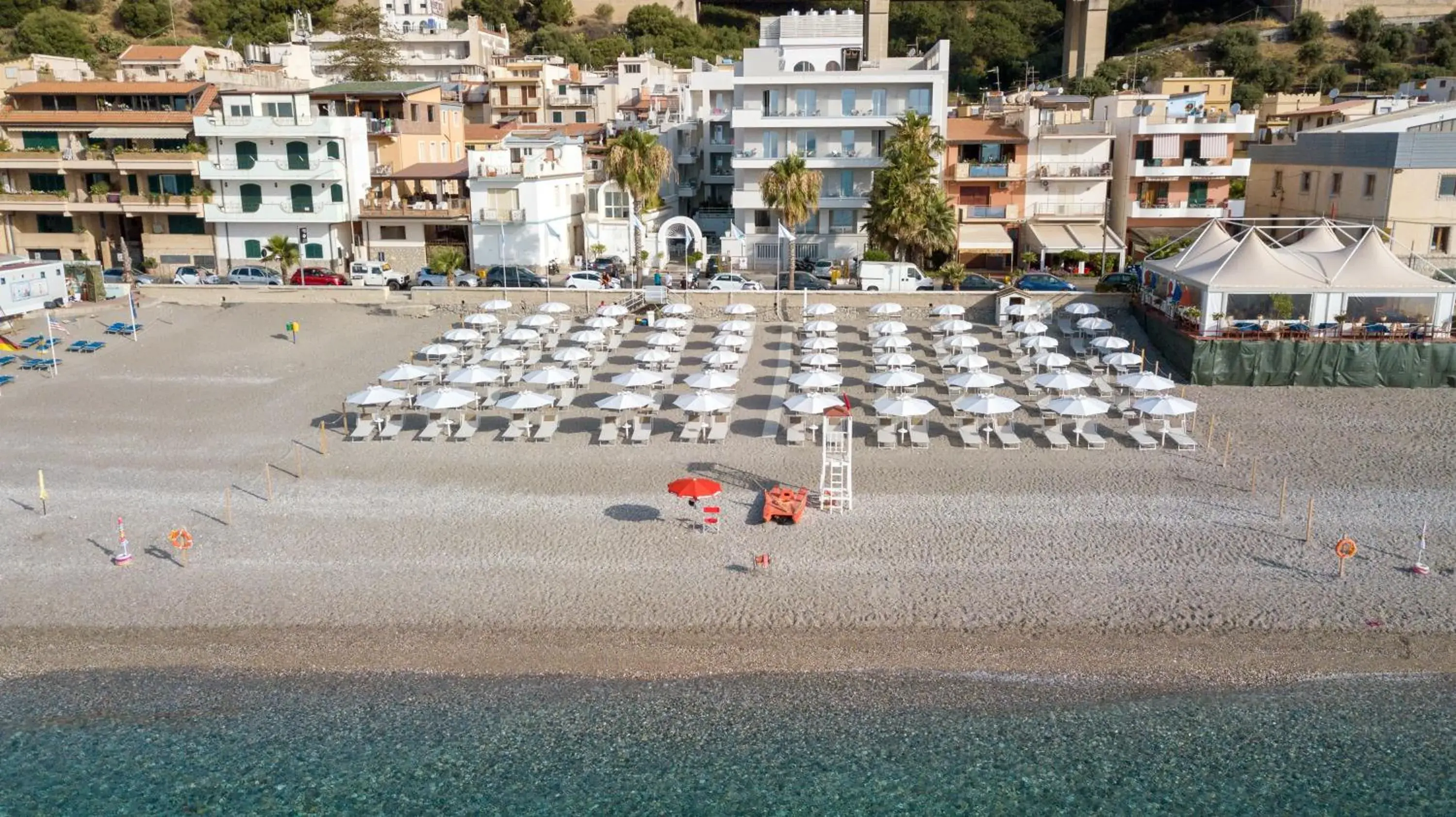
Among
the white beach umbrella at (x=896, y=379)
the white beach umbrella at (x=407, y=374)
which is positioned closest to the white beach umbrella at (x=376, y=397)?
the white beach umbrella at (x=407, y=374)

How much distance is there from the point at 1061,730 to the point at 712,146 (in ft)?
173

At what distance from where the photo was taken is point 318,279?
148ft

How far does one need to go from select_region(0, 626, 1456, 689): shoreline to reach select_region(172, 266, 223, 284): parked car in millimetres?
29335

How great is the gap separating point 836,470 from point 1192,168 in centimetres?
3397

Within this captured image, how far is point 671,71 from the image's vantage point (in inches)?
3307

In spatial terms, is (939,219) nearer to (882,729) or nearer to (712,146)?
(712,146)

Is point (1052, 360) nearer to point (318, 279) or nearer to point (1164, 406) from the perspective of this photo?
point (1164, 406)

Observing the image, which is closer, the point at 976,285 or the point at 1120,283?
the point at 1120,283

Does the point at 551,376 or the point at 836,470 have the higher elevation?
the point at 551,376

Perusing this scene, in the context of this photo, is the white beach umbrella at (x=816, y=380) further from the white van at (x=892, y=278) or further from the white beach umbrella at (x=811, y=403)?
the white van at (x=892, y=278)

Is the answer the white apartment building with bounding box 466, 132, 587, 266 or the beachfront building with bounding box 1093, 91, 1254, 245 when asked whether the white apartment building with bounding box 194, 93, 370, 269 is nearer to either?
the white apartment building with bounding box 466, 132, 587, 266

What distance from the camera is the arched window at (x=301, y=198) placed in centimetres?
4831

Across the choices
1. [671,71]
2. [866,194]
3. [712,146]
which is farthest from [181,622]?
[671,71]

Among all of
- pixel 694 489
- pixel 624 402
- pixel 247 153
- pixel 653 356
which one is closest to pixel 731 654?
pixel 694 489
